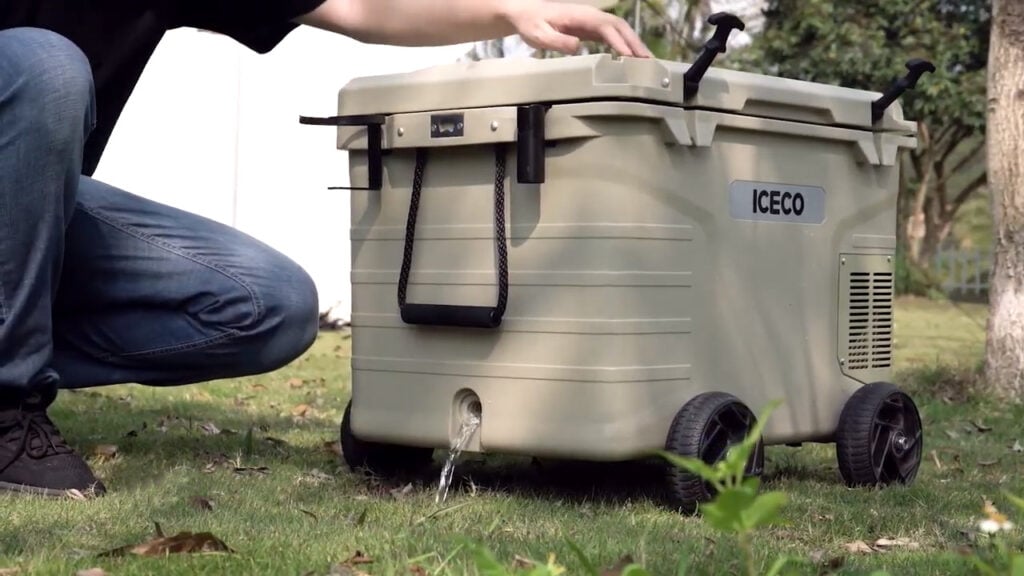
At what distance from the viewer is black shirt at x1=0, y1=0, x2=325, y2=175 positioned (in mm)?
2766

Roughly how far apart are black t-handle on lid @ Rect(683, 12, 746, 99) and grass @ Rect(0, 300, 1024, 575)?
787 millimetres

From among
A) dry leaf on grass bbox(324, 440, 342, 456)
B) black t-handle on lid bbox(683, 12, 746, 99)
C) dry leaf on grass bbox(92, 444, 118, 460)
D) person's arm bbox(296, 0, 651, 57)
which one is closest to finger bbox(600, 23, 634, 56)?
person's arm bbox(296, 0, 651, 57)

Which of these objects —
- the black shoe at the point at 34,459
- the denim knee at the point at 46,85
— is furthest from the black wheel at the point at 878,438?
the denim knee at the point at 46,85

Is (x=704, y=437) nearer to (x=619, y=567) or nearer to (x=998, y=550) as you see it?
(x=998, y=550)

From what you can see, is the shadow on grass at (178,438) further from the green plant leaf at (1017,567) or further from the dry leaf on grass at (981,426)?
the dry leaf on grass at (981,426)

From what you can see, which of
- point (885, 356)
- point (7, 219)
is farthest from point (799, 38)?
point (7, 219)

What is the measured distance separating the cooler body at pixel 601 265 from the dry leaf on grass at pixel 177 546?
846 millimetres

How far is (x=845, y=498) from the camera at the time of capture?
2746 millimetres

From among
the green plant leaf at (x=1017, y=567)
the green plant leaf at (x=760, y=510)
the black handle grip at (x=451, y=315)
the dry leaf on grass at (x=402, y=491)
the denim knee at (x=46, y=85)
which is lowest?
the dry leaf on grass at (x=402, y=491)

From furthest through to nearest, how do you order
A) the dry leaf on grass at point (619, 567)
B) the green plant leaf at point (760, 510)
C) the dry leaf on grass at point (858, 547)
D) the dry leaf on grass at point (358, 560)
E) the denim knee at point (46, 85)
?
the denim knee at point (46, 85)
the dry leaf on grass at point (858, 547)
the dry leaf on grass at point (358, 560)
the dry leaf on grass at point (619, 567)
the green plant leaf at point (760, 510)

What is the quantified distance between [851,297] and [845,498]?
0.52 m

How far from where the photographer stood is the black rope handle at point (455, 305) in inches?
Answer: 103

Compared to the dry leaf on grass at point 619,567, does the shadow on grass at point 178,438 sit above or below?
below

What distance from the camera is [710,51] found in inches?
102
